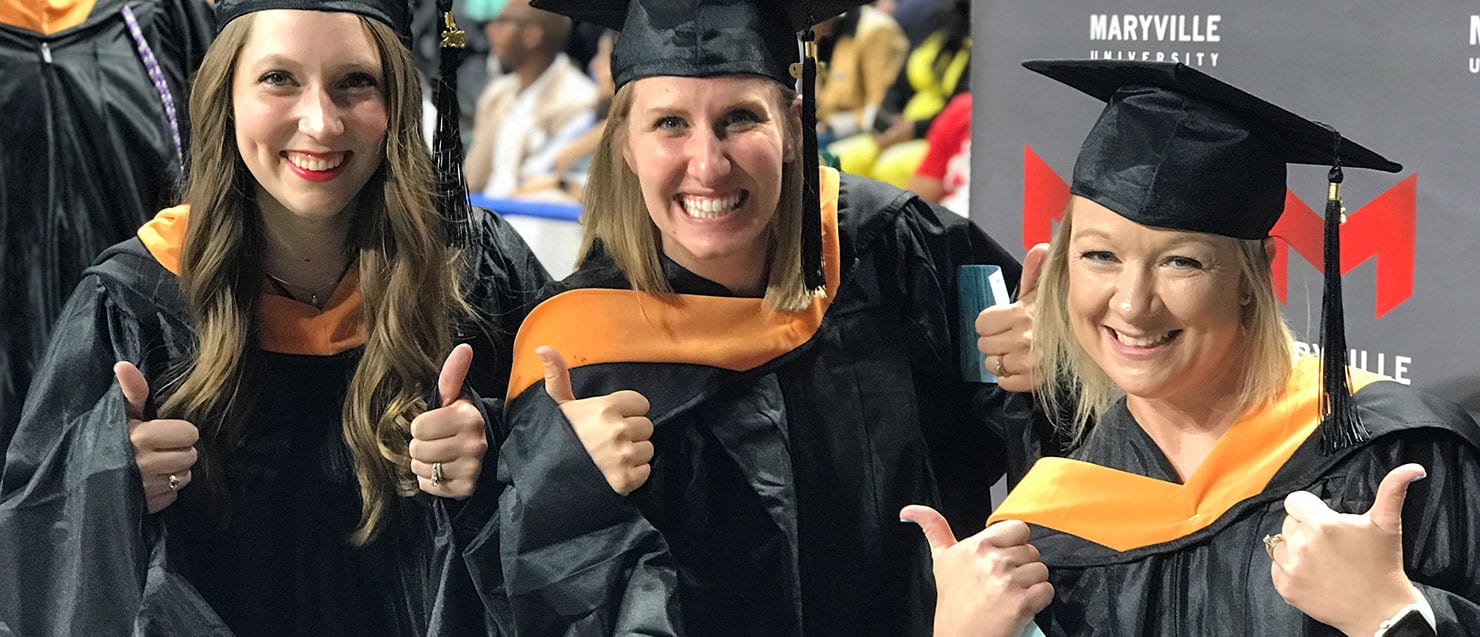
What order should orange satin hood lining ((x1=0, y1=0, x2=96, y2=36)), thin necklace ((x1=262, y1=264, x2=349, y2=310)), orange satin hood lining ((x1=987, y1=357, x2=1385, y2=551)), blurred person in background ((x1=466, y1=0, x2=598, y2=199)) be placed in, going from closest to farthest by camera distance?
orange satin hood lining ((x1=987, y1=357, x2=1385, y2=551)) < thin necklace ((x1=262, y1=264, x2=349, y2=310)) < orange satin hood lining ((x1=0, y1=0, x2=96, y2=36)) < blurred person in background ((x1=466, y1=0, x2=598, y2=199))

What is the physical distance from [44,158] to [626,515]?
55.3 inches

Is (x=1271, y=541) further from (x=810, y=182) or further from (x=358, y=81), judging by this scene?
(x=358, y=81)

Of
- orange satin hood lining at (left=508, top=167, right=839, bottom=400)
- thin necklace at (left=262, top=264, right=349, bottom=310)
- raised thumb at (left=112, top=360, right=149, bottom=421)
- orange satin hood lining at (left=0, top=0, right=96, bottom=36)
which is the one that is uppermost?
orange satin hood lining at (left=0, top=0, right=96, bottom=36)

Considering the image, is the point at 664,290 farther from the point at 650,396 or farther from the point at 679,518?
the point at 679,518

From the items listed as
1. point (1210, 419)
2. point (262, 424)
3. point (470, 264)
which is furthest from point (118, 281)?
point (1210, 419)

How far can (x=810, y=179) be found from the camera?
2.30 m

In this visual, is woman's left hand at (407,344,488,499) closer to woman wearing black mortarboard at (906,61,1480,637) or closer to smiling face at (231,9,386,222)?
smiling face at (231,9,386,222)

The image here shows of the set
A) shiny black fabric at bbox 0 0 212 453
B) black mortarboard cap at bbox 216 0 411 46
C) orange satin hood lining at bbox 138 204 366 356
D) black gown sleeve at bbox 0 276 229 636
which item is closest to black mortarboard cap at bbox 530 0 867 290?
black mortarboard cap at bbox 216 0 411 46

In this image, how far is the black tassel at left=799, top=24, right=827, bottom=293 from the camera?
2270mm

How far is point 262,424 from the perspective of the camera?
8.27 ft

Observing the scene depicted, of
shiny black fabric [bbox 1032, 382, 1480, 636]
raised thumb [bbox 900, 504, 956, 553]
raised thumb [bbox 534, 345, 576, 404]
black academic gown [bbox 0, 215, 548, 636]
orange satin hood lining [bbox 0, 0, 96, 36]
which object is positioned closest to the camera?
shiny black fabric [bbox 1032, 382, 1480, 636]

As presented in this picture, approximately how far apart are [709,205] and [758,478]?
1.37ft

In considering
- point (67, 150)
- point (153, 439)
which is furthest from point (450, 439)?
point (67, 150)

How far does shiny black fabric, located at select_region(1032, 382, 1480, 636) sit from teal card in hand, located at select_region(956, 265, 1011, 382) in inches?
12.9
